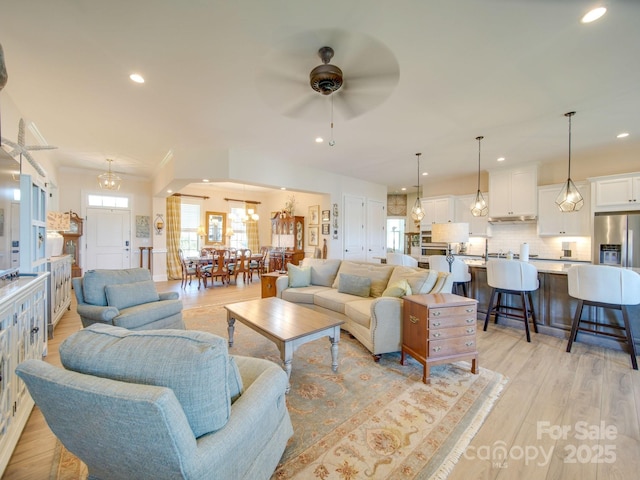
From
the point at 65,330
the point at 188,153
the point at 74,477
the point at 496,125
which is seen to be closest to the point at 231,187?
the point at 188,153

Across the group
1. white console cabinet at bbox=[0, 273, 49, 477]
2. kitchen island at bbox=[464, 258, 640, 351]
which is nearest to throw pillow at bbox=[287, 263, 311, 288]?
white console cabinet at bbox=[0, 273, 49, 477]

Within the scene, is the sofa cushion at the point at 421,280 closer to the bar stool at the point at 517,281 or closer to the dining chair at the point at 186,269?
the bar stool at the point at 517,281

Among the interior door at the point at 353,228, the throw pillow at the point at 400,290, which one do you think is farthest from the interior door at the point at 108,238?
the throw pillow at the point at 400,290

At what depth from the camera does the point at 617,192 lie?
4492 millimetres

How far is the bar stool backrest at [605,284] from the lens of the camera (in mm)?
2662

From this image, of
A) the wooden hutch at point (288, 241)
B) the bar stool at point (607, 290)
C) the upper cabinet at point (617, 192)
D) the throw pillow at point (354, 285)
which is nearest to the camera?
the bar stool at point (607, 290)

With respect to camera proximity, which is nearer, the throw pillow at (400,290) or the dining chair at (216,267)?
the throw pillow at (400,290)

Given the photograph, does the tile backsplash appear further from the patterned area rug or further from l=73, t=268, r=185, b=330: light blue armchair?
l=73, t=268, r=185, b=330: light blue armchair

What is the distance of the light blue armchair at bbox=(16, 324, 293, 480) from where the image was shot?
0.80m

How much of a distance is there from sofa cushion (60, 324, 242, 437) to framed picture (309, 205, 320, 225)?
21.2 feet

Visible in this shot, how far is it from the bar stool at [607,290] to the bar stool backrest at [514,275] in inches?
14.1

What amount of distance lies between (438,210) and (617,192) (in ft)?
9.95

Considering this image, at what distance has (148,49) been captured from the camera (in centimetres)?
220

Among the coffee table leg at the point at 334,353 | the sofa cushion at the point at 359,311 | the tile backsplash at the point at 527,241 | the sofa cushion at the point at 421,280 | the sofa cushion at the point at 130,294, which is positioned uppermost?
the tile backsplash at the point at 527,241
